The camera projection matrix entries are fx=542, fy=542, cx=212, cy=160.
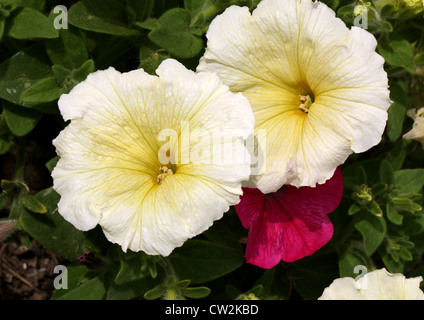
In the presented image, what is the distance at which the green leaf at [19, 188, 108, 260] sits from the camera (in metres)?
2.99

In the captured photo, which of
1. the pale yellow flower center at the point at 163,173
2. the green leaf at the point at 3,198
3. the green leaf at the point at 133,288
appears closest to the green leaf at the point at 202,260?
the green leaf at the point at 133,288

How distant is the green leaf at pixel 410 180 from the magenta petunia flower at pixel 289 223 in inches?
20.2

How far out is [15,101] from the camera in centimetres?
297

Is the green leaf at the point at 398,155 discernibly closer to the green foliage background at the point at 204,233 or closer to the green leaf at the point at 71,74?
the green foliage background at the point at 204,233

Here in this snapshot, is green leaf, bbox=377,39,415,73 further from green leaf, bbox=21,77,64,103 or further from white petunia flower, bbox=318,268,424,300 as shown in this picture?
green leaf, bbox=21,77,64,103

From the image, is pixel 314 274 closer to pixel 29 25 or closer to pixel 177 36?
pixel 177 36

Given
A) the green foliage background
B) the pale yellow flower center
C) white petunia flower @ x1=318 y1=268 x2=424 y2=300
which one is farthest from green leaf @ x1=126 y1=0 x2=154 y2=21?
white petunia flower @ x1=318 y1=268 x2=424 y2=300

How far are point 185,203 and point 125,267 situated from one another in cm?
66

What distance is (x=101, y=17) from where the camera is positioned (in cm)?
303

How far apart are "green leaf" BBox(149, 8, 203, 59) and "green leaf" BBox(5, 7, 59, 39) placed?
55cm

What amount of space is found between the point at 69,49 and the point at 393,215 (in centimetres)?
197

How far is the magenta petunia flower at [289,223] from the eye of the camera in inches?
108

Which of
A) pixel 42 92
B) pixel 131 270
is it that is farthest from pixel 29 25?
pixel 131 270
